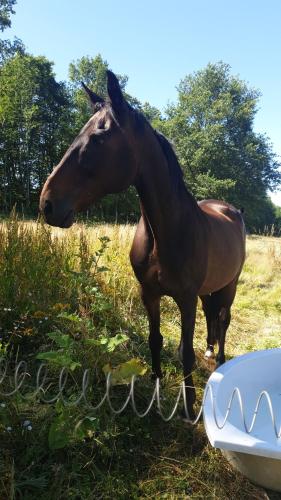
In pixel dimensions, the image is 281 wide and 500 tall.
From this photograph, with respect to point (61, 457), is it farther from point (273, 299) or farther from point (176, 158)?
point (273, 299)

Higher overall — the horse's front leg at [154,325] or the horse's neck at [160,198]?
the horse's neck at [160,198]

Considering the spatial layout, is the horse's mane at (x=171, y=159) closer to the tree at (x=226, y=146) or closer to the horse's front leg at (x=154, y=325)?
the horse's front leg at (x=154, y=325)

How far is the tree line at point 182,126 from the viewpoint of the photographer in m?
24.7

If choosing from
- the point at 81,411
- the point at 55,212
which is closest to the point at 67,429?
the point at 81,411

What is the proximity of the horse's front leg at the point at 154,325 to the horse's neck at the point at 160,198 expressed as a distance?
1.52 feet

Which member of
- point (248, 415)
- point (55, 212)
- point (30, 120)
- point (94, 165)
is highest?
point (30, 120)

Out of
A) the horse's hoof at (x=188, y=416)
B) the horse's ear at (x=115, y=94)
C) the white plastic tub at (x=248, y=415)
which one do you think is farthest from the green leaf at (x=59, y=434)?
the horse's ear at (x=115, y=94)

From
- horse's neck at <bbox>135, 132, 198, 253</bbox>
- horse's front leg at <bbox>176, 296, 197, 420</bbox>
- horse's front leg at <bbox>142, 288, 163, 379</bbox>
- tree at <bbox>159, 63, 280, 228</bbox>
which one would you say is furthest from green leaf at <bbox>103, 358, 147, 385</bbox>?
tree at <bbox>159, 63, 280, 228</bbox>

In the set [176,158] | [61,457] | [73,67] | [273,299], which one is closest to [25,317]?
[61,457]

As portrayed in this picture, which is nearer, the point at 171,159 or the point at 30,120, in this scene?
the point at 171,159

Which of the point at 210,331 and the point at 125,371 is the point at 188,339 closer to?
the point at 125,371

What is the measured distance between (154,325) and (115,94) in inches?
66.3

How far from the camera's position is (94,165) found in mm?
1744

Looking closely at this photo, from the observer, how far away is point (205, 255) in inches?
96.3
